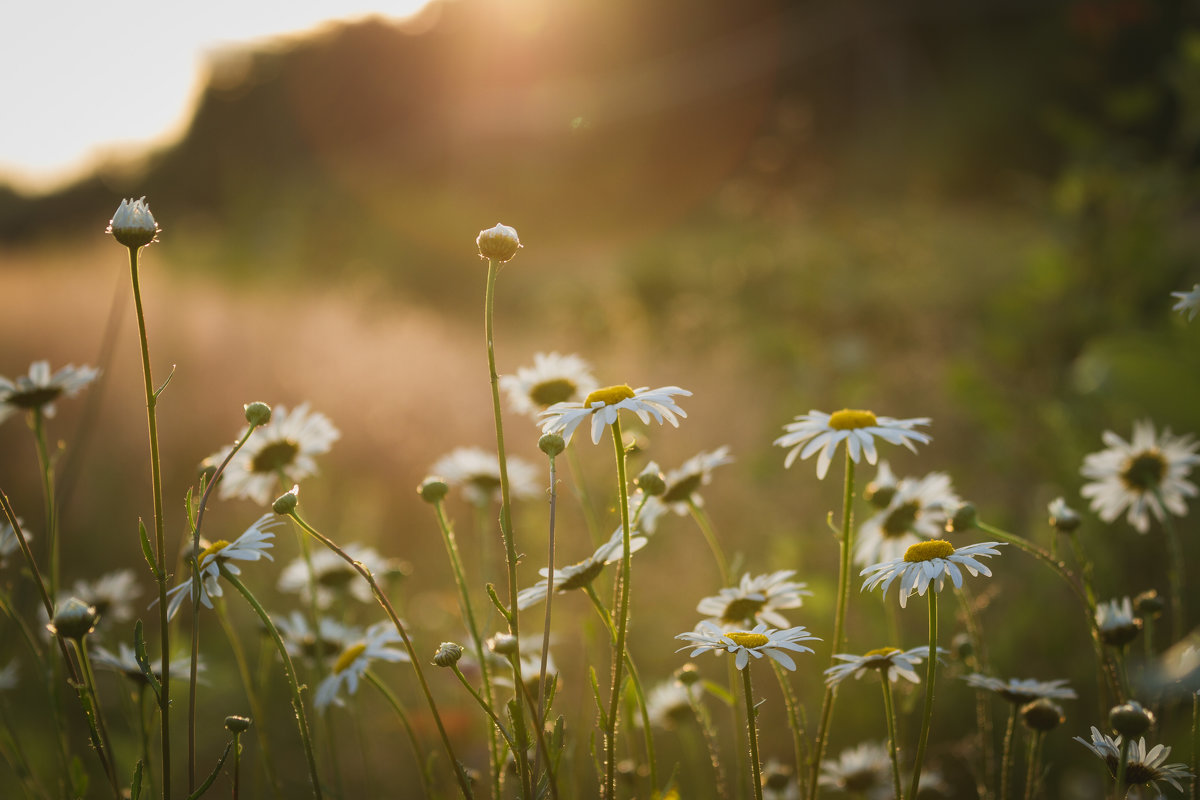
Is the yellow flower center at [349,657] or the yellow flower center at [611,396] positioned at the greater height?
the yellow flower center at [611,396]

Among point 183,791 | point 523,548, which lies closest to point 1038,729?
point 183,791

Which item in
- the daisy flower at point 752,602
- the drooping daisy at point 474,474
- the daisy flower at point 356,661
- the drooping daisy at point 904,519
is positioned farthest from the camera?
the drooping daisy at point 474,474

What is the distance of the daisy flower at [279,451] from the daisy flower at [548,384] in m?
0.35

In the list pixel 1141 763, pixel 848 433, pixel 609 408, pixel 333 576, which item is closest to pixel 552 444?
pixel 609 408

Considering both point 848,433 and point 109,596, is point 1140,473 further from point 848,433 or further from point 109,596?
point 109,596

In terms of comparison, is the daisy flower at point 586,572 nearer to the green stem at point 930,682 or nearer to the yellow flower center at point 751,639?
the yellow flower center at point 751,639

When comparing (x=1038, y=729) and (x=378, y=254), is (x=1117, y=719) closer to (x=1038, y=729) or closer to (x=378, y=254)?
(x=1038, y=729)

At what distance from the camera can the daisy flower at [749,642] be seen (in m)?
0.89

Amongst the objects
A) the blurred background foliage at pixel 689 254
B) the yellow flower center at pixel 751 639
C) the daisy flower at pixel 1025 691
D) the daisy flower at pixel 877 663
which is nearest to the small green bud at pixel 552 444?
the yellow flower center at pixel 751 639

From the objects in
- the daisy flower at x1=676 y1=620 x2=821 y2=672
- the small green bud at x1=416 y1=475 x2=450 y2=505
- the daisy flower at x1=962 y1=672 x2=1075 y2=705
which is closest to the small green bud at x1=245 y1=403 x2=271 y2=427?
the small green bud at x1=416 y1=475 x2=450 y2=505

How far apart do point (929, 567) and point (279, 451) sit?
1.03 meters

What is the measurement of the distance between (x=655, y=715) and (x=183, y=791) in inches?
41.6

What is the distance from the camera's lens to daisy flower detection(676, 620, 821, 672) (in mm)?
895

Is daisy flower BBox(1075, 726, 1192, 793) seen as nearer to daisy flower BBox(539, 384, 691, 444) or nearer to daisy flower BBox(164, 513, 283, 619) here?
daisy flower BBox(539, 384, 691, 444)
